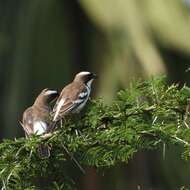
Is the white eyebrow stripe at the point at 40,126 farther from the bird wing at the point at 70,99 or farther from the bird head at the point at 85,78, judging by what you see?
the bird head at the point at 85,78

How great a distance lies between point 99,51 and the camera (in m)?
15.7

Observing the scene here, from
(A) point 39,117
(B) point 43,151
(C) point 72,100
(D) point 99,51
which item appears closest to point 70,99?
(C) point 72,100

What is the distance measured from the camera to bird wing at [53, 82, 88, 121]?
6.28 m

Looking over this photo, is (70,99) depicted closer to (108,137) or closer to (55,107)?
(55,107)

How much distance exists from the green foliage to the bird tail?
1.0 inches

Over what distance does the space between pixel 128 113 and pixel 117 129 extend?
163 mm

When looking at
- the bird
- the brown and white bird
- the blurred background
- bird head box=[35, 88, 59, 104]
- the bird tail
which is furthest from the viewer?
the blurred background

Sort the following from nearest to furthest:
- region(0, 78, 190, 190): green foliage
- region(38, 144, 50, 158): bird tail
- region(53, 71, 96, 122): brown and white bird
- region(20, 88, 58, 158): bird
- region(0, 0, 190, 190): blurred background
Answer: region(0, 78, 190, 190): green foliage → region(38, 144, 50, 158): bird tail → region(20, 88, 58, 158): bird → region(53, 71, 96, 122): brown and white bird → region(0, 0, 190, 190): blurred background

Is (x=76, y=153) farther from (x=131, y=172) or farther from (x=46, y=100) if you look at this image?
(x=131, y=172)

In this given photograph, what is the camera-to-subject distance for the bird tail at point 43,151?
469cm

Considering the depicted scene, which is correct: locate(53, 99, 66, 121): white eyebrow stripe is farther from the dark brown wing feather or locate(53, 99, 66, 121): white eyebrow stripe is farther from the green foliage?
the green foliage

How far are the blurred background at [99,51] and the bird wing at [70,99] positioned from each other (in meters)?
7.05

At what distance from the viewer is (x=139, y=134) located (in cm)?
454

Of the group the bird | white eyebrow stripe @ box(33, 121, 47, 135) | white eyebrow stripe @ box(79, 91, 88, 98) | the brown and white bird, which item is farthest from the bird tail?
white eyebrow stripe @ box(79, 91, 88, 98)
